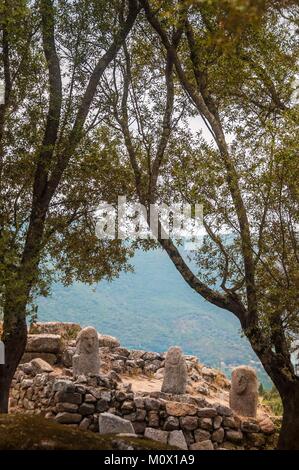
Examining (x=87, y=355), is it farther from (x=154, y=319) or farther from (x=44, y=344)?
(x=154, y=319)

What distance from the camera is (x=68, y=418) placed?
19281 mm

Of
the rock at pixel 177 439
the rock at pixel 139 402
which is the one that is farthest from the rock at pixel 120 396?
the rock at pixel 177 439

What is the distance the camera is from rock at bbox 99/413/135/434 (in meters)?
13.9

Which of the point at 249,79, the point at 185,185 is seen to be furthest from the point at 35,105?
the point at 249,79

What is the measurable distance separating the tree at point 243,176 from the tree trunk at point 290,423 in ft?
0.08

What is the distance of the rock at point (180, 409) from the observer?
2045 centimetres

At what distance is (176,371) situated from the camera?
22.9 meters

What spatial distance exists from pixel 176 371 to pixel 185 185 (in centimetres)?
879

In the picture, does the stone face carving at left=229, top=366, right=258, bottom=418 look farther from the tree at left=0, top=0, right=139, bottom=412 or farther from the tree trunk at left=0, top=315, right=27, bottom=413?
the tree trunk at left=0, top=315, right=27, bottom=413

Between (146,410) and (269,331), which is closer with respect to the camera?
(269,331)

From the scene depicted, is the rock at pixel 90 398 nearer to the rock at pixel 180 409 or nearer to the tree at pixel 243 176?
the rock at pixel 180 409

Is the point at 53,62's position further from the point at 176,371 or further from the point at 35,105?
the point at 176,371

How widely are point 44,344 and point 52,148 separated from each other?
36.7 feet

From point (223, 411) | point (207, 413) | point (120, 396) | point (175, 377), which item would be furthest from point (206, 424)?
point (120, 396)
